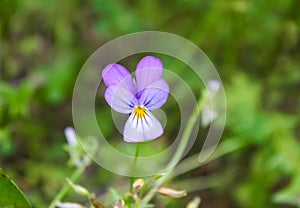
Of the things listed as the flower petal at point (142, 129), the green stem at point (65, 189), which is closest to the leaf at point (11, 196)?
the green stem at point (65, 189)

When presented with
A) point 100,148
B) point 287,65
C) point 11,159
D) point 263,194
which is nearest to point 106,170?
point 100,148

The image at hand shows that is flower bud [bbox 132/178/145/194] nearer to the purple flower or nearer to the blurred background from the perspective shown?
the purple flower

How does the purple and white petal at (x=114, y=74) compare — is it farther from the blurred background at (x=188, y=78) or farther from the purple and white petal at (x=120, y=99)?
the blurred background at (x=188, y=78)

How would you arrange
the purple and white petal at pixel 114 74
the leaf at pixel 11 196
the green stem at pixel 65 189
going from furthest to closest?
1. the green stem at pixel 65 189
2. the leaf at pixel 11 196
3. the purple and white petal at pixel 114 74

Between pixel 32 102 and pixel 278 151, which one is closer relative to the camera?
pixel 278 151

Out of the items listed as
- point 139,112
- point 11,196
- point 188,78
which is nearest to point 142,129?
point 139,112

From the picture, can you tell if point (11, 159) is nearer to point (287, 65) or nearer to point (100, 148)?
point (100, 148)

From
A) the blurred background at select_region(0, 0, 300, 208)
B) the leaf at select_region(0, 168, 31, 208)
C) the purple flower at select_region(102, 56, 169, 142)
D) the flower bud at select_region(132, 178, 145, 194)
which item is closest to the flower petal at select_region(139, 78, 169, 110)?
the purple flower at select_region(102, 56, 169, 142)

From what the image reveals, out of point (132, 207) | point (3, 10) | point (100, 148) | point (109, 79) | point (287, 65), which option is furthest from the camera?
point (287, 65)
